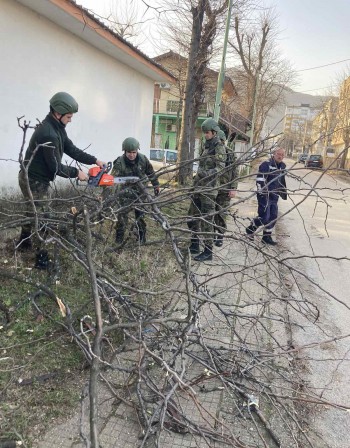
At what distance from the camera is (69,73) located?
7305 mm

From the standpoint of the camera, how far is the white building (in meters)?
5.76

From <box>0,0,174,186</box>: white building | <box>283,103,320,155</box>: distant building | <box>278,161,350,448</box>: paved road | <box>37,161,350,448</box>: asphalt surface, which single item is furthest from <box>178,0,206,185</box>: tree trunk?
<box>283,103,320,155</box>: distant building

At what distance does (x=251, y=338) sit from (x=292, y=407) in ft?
2.86

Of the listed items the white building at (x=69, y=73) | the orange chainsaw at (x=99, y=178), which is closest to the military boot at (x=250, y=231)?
the orange chainsaw at (x=99, y=178)

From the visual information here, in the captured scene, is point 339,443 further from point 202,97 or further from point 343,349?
point 202,97

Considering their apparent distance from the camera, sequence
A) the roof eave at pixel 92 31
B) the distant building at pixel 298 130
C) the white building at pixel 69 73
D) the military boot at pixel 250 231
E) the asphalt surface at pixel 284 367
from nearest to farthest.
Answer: the asphalt surface at pixel 284 367 → the military boot at pixel 250 231 → the roof eave at pixel 92 31 → the white building at pixel 69 73 → the distant building at pixel 298 130

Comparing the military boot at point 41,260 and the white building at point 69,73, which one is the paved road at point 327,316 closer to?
the military boot at point 41,260

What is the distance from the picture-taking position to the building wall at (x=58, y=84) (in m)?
5.79

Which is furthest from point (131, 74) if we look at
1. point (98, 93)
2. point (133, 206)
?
point (133, 206)

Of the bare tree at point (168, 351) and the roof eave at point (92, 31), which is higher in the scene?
the roof eave at point (92, 31)

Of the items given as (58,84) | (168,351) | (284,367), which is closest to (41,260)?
(168,351)

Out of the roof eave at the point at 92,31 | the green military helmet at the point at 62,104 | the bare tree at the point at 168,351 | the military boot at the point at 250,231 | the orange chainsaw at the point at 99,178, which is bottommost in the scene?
the bare tree at the point at 168,351

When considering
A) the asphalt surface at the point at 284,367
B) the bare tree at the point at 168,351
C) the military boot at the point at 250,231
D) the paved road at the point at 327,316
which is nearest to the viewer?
the bare tree at the point at 168,351

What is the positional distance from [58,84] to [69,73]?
497mm
